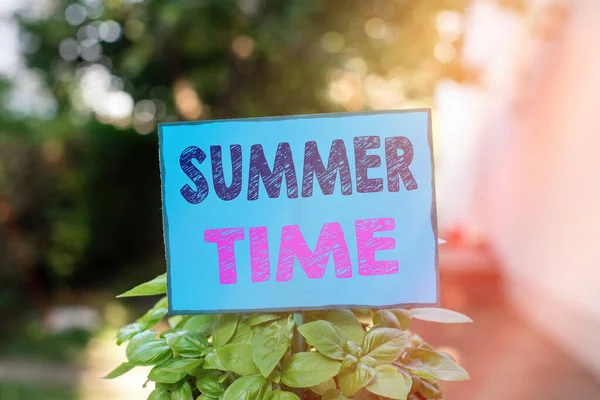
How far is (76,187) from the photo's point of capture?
520cm

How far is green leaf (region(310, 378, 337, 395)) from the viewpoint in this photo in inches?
36.4

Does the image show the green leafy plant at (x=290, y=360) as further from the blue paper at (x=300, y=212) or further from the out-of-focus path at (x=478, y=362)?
the out-of-focus path at (x=478, y=362)

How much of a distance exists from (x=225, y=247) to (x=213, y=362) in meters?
0.18

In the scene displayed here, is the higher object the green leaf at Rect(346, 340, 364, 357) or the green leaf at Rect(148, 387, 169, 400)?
the green leaf at Rect(346, 340, 364, 357)

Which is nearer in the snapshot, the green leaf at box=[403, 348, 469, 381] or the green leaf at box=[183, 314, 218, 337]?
the green leaf at box=[403, 348, 469, 381]

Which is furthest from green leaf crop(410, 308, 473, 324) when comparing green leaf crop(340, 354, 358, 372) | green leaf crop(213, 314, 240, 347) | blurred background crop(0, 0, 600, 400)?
blurred background crop(0, 0, 600, 400)

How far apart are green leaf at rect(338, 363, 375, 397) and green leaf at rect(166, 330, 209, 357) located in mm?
228

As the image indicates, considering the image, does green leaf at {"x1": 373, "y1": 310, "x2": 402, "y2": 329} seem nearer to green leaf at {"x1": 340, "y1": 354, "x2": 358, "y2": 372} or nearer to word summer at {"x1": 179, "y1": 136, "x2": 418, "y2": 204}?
green leaf at {"x1": 340, "y1": 354, "x2": 358, "y2": 372}

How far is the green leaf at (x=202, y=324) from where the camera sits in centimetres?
106

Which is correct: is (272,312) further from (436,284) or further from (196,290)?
(436,284)

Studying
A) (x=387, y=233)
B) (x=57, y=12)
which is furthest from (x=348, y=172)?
(x=57, y=12)

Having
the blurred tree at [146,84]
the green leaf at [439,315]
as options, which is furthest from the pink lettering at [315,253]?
the blurred tree at [146,84]

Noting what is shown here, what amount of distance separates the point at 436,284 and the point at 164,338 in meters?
0.46

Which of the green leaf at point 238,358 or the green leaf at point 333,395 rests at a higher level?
the green leaf at point 238,358
